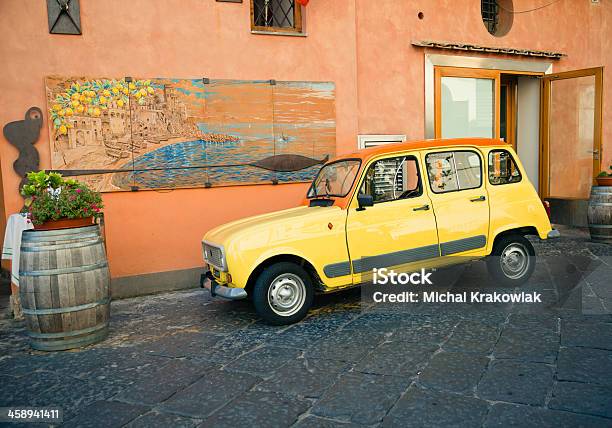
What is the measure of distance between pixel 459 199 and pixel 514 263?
114 cm

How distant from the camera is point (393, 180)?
556cm

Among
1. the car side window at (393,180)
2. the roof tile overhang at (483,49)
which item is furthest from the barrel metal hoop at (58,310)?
the roof tile overhang at (483,49)

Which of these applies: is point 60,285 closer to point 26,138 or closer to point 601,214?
point 26,138

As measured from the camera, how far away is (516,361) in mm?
3871

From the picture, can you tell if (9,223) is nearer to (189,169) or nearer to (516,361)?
(189,169)

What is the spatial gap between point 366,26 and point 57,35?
14.6 feet

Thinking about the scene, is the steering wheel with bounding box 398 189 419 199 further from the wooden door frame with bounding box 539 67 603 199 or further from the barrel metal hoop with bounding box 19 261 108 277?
the wooden door frame with bounding box 539 67 603 199

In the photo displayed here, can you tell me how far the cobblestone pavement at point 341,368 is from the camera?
3.20 metres

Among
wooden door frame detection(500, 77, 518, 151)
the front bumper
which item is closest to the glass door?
wooden door frame detection(500, 77, 518, 151)

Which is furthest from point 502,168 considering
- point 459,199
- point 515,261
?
point 515,261

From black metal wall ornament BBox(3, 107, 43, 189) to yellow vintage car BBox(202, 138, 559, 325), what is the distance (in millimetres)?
2396

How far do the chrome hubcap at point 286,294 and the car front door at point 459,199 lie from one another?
1.65 meters

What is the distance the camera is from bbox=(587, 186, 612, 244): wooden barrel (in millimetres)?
8562

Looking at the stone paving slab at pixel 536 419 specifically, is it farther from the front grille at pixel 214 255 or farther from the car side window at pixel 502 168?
the car side window at pixel 502 168
